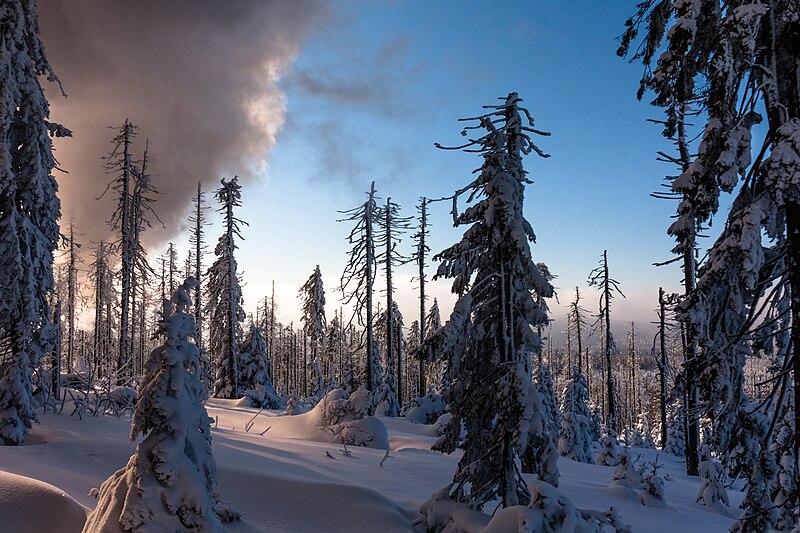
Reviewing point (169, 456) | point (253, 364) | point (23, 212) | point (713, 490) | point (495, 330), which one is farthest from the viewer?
point (253, 364)

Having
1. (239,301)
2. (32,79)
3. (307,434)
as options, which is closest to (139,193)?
(239,301)

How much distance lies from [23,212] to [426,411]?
20.6m

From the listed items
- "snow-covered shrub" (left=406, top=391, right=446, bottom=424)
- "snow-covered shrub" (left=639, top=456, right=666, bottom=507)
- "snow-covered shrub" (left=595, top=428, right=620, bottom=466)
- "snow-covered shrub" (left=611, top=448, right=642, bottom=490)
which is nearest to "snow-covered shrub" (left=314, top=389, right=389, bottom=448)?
"snow-covered shrub" (left=611, top=448, right=642, bottom=490)

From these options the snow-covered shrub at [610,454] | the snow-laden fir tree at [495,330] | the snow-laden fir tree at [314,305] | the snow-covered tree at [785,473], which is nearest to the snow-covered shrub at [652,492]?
the snow-laden fir tree at [495,330]

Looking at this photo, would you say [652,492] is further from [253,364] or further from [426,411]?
[253,364]

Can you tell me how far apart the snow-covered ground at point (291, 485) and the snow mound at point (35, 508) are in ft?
0.03

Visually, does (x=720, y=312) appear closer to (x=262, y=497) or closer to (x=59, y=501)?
(x=262, y=497)

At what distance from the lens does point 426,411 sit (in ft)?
87.1

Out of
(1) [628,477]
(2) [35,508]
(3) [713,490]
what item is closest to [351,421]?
(1) [628,477]

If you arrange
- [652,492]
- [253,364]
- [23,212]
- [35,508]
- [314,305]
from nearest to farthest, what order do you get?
[35,508] → [23,212] → [652,492] → [253,364] → [314,305]

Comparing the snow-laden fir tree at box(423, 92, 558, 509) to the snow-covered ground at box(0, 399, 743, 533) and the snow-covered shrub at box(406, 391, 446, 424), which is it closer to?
the snow-covered ground at box(0, 399, 743, 533)

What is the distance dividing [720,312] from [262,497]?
7336 mm

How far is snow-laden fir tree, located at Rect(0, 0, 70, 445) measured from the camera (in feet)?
36.1

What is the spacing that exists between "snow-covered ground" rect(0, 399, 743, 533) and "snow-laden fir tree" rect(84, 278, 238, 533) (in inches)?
41.8
